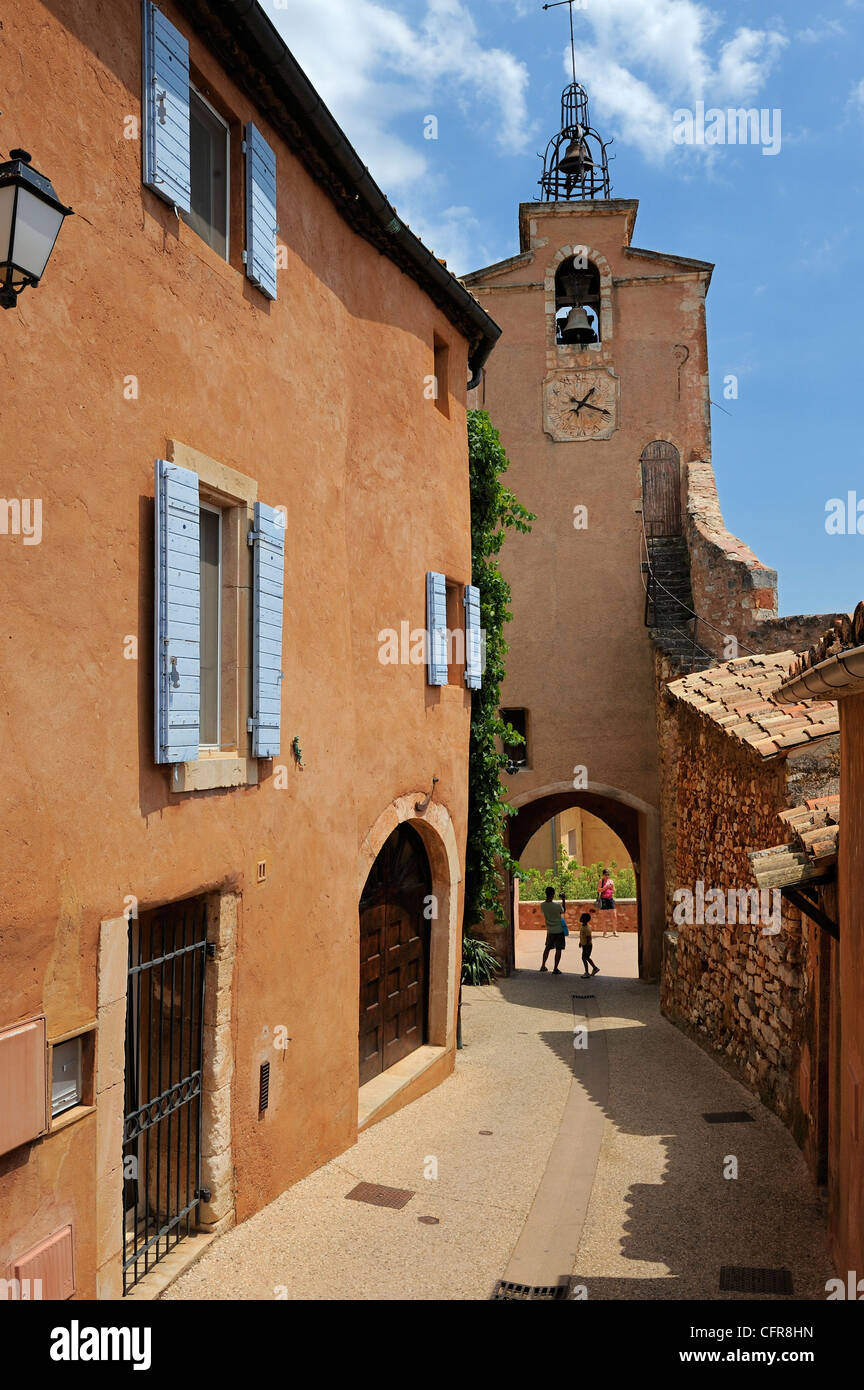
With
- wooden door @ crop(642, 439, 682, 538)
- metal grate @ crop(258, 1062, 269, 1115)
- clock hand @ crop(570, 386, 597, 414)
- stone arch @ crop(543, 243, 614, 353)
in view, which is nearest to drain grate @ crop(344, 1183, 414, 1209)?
metal grate @ crop(258, 1062, 269, 1115)

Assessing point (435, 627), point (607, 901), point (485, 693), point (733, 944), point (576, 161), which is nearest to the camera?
point (435, 627)

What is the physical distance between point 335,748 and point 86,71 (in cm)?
453

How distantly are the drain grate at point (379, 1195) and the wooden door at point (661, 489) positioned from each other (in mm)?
13540

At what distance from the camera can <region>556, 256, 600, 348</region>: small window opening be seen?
1867 centimetres

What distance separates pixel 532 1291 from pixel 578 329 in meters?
16.2

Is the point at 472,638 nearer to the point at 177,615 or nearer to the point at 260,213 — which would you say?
the point at 260,213

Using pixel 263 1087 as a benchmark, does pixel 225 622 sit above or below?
above

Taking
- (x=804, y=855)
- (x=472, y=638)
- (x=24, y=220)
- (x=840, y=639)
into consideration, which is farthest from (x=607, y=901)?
(x=24, y=220)

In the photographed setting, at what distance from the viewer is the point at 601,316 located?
1862 centimetres

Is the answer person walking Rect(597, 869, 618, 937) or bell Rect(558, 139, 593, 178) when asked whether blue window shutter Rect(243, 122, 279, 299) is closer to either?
bell Rect(558, 139, 593, 178)

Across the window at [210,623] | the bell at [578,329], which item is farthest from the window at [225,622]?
the bell at [578,329]

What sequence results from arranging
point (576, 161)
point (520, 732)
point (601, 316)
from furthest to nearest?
point (576, 161)
point (601, 316)
point (520, 732)

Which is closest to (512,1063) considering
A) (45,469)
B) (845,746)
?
(845,746)

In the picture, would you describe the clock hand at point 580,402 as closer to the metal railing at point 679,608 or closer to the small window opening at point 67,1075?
the metal railing at point 679,608
